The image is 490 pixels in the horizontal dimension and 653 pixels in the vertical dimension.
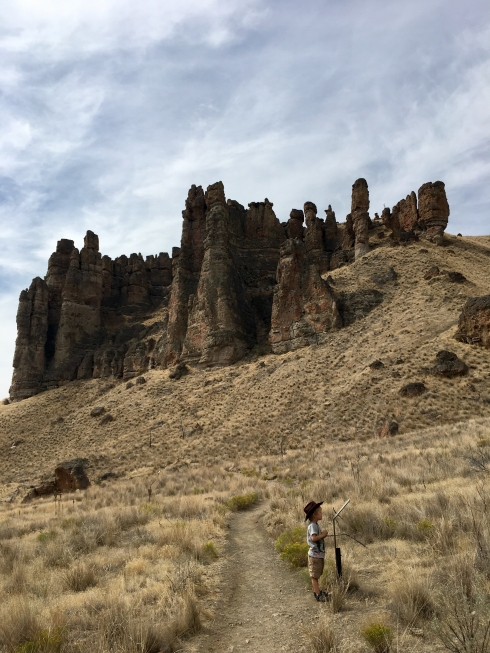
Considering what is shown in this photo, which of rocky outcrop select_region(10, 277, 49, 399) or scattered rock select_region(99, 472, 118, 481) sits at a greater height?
rocky outcrop select_region(10, 277, 49, 399)

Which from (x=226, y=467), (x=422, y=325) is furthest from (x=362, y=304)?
(x=226, y=467)

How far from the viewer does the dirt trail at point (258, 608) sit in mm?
5410

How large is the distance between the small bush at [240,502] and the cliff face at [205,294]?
2955 centimetres

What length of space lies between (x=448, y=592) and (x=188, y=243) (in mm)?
64087

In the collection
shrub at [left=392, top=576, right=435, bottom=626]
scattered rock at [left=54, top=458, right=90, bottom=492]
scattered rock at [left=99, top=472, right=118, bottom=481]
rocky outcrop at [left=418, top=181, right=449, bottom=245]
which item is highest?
rocky outcrop at [left=418, top=181, right=449, bottom=245]

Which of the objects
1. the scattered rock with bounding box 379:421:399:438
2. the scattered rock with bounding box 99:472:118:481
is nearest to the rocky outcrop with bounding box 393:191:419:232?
the scattered rock with bounding box 379:421:399:438

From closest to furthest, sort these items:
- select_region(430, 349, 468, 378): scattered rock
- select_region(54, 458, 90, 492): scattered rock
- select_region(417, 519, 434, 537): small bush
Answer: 1. select_region(417, 519, 434, 537): small bush
2. select_region(54, 458, 90, 492): scattered rock
3. select_region(430, 349, 468, 378): scattered rock

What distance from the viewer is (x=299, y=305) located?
47875 millimetres

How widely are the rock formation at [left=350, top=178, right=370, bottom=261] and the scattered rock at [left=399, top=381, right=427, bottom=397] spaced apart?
28522mm

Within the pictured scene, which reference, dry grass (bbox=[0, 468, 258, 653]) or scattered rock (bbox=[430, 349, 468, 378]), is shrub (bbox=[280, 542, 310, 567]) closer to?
dry grass (bbox=[0, 468, 258, 653])

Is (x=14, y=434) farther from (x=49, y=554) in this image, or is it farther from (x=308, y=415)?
(x=49, y=554)

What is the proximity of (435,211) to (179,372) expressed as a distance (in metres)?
38.8

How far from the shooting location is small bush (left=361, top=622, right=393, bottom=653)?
451cm

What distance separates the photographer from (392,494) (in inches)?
428
